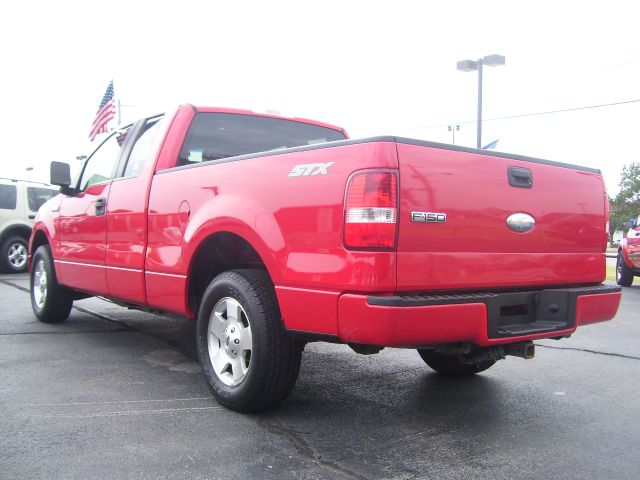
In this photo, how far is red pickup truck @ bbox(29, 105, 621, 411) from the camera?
2725 millimetres

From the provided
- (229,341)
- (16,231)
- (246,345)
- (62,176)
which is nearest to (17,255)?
(16,231)

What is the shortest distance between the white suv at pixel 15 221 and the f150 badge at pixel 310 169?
11.2 metres

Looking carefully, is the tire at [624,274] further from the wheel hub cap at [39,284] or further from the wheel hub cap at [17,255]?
the wheel hub cap at [17,255]

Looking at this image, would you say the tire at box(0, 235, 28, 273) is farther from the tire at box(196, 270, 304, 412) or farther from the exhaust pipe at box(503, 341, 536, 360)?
the exhaust pipe at box(503, 341, 536, 360)

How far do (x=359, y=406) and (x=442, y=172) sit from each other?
1598 millimetres

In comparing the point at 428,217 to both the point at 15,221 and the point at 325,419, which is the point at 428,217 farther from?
the point at 15,221

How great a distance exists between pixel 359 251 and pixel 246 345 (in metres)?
1.03

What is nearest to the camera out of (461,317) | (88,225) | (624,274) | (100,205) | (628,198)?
(461,317)

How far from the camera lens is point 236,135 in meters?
4.73

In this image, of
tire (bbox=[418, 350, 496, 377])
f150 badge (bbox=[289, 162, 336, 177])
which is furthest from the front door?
tire (bbox=[418, 350, 496, 377])

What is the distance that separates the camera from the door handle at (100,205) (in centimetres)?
485

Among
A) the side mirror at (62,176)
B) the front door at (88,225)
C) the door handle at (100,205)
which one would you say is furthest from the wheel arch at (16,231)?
the door handle at (100,205)

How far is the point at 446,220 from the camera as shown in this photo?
9.40 ft

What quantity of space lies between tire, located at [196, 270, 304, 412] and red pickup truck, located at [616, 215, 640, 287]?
960 centimetres
